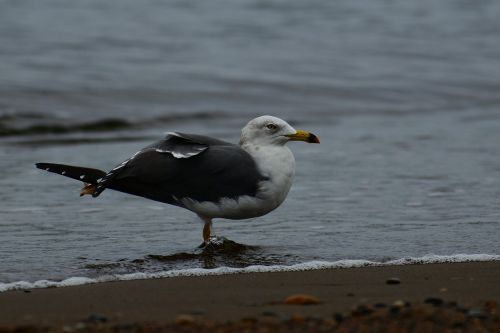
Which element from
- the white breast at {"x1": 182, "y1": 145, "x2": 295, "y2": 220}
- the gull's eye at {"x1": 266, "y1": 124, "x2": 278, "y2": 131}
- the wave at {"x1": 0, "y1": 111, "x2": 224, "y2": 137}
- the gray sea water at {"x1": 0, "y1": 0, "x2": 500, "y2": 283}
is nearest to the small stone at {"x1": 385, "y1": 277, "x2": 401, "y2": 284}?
the gray sea water at {"x1": 0, "y1": 0, "x2": 500, "y2": 283}

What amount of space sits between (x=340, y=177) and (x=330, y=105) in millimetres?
5550

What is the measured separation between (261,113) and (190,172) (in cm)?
758

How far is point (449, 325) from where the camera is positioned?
164 inches

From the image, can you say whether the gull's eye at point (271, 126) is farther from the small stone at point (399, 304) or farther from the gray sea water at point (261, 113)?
the small stone at point (399, 304)

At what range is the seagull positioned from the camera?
20.5ft

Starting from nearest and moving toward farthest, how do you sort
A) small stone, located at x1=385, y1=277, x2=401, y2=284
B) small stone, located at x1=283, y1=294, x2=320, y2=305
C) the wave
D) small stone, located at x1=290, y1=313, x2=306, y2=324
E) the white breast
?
small stone, located at x1=290, y1=313, x2=306, y2=324 < small stone, located at x1=283, y1=294, x2=320, y2=305 < small stone, located at x1=385, y1=277, x2=401, y2=284 < the white breast < the wave

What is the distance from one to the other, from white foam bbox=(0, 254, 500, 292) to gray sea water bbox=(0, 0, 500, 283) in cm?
19

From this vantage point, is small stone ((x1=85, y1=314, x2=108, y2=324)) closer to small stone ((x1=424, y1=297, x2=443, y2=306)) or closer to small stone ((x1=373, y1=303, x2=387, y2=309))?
small stone ((x1=373, y1=303, x2=387, y2=309))

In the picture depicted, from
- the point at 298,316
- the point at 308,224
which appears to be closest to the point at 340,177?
the point at 308,224

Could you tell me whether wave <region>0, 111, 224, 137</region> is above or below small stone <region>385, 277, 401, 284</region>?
above

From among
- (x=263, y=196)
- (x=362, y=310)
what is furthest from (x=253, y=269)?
(x=362, y=310)

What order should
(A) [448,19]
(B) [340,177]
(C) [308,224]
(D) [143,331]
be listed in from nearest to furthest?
1. (D) [143,331]
2. (C) [308,224]
3. (B) [340,177]
4. (A) [448,19]

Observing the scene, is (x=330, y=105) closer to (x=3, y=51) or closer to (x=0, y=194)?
(x=3, y=51)

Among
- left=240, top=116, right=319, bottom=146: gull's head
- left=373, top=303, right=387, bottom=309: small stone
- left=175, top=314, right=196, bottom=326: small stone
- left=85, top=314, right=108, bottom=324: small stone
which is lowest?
left=85, top=314, right=108, bottom=324: small stone
